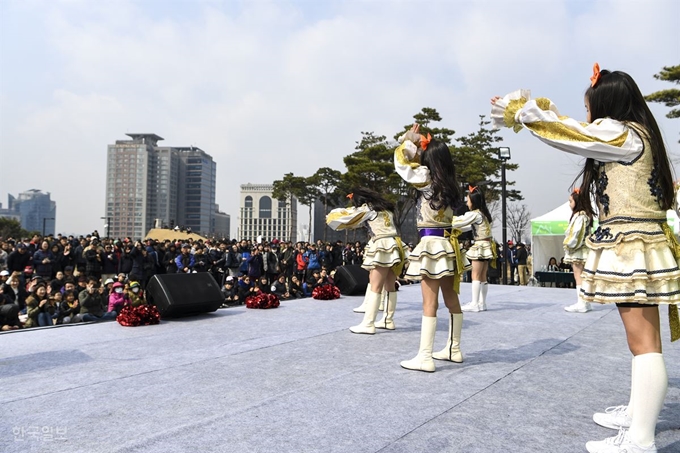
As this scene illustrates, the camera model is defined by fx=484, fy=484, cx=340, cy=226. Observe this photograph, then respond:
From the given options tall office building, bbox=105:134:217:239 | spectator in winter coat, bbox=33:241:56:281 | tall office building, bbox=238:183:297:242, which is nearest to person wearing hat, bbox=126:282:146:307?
spectator in winter coat, bbox=33:241:56:281

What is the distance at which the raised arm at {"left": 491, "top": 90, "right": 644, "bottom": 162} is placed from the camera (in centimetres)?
229

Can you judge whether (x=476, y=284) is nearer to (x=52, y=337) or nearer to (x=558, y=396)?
(x=558, y=396)

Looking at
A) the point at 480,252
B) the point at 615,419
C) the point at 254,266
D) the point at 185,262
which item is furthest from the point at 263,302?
the point at 615,419

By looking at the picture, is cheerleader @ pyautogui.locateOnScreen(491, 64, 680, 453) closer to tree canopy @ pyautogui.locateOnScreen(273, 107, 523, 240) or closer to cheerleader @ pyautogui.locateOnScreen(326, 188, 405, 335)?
cheerleader @ pyautogui.locateOnScreen(326, 188, 405, 335)

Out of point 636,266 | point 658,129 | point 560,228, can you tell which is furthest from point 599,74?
point 560,228

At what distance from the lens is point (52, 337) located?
5082 millimetres

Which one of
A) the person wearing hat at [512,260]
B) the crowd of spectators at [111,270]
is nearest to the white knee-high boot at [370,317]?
the crowd of spectators at [111,270]

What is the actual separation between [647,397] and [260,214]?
116 m

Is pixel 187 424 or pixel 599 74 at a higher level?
pixel 599 74

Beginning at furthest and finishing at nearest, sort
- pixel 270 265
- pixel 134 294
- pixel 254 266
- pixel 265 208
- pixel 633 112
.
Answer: pixel 265 208 < pixel 270 265 < pixel 254 266 < pixel 134 294 < pixel 633 112

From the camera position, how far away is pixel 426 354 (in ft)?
12.1

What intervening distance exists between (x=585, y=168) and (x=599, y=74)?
0.49 metres

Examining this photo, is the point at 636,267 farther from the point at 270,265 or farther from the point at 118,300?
the point at 270,265

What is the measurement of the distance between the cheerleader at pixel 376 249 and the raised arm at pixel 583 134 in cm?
320
